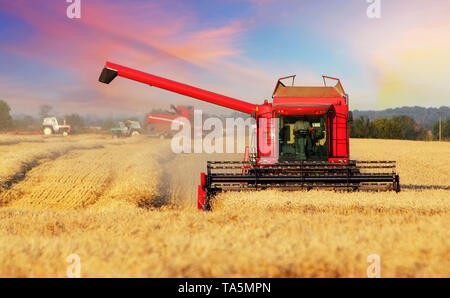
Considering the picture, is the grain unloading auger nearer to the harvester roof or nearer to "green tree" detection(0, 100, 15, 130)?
the harvester roof

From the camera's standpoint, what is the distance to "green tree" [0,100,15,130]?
79.4 meters

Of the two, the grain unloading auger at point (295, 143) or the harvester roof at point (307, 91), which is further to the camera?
the harvester roof at point (307, 91)

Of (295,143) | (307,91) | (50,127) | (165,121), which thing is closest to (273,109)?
(295,143)

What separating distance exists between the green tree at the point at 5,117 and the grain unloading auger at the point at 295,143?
82.9m

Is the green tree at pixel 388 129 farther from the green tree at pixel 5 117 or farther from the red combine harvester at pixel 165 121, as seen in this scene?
the green tree at pixel 5 117

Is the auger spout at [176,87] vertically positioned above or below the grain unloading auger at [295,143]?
above

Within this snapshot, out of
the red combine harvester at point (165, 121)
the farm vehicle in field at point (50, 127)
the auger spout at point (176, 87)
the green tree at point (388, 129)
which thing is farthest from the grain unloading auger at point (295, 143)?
the green tree at point (388, 129)

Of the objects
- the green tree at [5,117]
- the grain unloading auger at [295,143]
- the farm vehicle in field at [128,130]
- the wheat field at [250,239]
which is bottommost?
the wheat field at [250,239]

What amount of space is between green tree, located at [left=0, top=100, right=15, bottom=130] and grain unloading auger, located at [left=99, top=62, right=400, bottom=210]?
82886 mm

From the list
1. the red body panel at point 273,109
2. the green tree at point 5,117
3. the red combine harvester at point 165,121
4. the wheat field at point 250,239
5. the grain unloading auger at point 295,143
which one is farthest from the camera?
the green tree at point 5,117

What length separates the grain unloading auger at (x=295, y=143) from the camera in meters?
7.94

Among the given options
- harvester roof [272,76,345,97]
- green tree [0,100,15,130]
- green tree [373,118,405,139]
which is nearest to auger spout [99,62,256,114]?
harvester roof [272,76,345,97]

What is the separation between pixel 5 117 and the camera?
81500mm

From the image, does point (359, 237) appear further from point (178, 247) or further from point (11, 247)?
point (11, 247)
